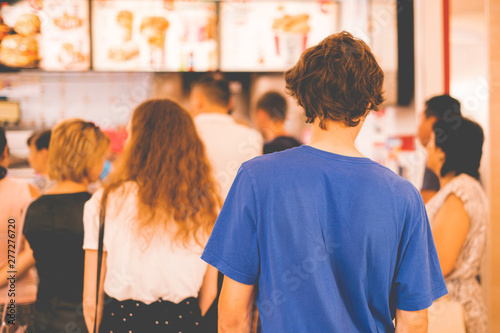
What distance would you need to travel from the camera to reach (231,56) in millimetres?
3137

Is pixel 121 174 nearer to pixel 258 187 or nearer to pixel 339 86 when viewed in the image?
pixel 258 187

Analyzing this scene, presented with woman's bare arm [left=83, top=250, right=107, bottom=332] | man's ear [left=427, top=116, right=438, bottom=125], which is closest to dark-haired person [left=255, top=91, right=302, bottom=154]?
man's ear [left=427, top=116, right=438, bottom=125]

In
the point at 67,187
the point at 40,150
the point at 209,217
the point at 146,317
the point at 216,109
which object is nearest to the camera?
the point at 146,317

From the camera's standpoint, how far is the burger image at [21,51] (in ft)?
9.45

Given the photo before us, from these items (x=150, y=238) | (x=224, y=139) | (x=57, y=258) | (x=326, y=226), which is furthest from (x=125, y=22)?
(x=326, y=226)

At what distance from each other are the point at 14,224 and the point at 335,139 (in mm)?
1612

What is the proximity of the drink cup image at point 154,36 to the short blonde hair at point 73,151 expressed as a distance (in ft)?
4.26

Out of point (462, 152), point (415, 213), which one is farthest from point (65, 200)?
point (462, 152)

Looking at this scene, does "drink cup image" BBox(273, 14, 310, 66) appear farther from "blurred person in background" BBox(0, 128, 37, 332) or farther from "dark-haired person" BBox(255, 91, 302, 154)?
"blurred person in background" BBox(0, 128, 37, 332)

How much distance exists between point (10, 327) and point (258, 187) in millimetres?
1623

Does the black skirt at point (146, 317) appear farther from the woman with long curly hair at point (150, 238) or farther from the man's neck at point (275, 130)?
the man's neck at point (275, 130)

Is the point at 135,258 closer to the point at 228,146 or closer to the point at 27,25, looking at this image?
the point at 228,146

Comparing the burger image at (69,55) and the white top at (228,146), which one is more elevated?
the burger image at (69,55)

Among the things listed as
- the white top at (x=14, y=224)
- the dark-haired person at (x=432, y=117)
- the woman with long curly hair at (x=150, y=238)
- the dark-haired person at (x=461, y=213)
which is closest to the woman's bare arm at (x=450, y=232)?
the dark-haired person at (x=461, y=213)
